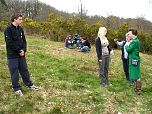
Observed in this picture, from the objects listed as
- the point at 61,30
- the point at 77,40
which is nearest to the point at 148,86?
the point at 77,40

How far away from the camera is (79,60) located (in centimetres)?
1588

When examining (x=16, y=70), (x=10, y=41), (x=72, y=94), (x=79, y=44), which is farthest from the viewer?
(x=79, y=44)

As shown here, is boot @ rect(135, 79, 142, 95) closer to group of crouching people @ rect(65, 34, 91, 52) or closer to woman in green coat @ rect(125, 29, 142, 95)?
woman in green coat @ rect(125, 29, 142, 95)

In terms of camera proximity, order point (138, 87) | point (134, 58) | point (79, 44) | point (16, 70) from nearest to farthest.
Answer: point (16, 70) < point (134, 58) < point (138, 87) < point (79, 44)

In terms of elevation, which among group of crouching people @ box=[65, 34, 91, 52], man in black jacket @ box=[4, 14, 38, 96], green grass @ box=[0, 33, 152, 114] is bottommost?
green grass @ box=[0, 33, 152, 114]

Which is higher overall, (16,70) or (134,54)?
(134,54)

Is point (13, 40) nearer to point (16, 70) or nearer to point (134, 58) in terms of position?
point (16, 70)

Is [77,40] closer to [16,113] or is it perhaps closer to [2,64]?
[2,64]

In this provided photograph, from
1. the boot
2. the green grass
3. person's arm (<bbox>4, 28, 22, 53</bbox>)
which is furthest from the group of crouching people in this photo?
person's arm (<bbox>4, 28, 22, 53</bbox>)

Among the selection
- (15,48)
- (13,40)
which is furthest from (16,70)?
(13,40)

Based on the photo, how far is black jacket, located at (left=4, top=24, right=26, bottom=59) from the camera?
898cm

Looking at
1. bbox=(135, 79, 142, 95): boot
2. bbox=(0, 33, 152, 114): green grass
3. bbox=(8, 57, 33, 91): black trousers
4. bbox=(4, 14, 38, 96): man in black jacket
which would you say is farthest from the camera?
bbox=(135, 79, 142, 95): boot

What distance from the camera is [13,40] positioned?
910 cm

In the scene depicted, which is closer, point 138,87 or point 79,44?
point 138,87
